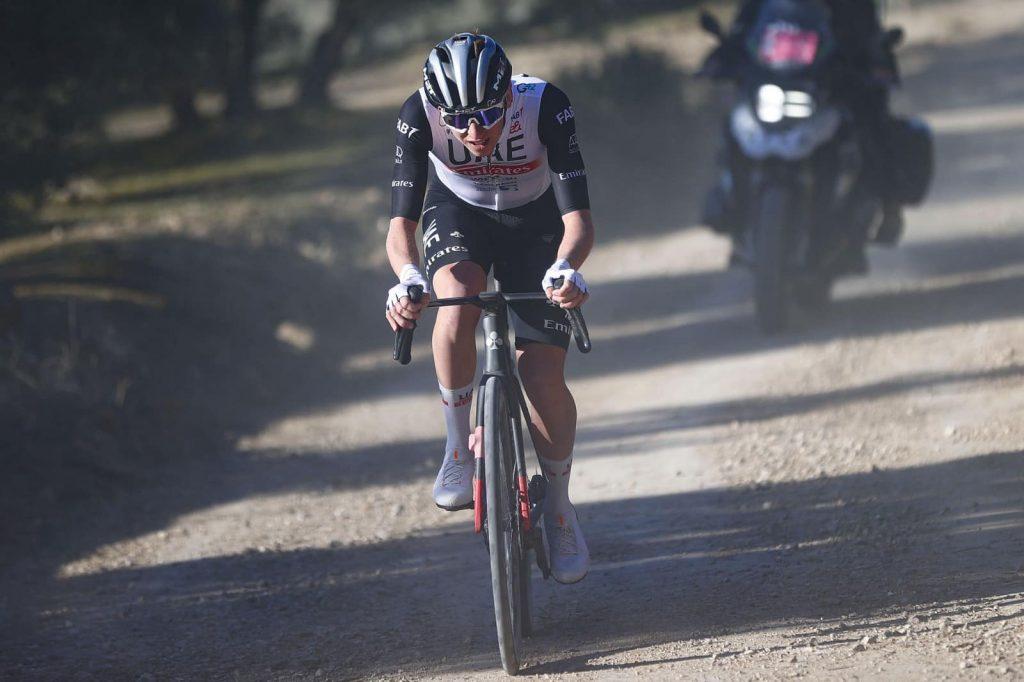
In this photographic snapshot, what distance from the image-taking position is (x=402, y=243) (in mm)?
5352

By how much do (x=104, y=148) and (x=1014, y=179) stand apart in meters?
14.3

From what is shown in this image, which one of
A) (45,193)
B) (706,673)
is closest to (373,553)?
(706,673)

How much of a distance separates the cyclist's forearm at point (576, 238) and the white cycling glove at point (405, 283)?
1.90 ft

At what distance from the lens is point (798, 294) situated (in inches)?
422

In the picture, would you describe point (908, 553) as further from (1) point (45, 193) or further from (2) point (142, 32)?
(2) point (142, 32)

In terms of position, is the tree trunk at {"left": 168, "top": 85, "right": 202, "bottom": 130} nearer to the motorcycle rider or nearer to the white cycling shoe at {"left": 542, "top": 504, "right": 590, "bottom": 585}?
the motorcycle rider

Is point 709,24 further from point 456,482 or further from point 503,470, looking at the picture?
point 503,470

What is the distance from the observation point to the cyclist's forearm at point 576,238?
17.0 feet

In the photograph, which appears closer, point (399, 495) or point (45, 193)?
point (399, 495)

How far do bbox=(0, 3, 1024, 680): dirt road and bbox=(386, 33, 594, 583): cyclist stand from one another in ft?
2.55

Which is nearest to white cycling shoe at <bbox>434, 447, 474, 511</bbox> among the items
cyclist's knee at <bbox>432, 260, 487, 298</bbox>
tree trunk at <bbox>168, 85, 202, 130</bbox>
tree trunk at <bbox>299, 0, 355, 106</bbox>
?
cyclist's knee at <bbox>432, 260, 487, 298</bbox>

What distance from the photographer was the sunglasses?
505 centimetres

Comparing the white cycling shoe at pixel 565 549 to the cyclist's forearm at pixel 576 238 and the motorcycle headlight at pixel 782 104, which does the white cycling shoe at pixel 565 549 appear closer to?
the cyclist's forearm at pixel 576 238

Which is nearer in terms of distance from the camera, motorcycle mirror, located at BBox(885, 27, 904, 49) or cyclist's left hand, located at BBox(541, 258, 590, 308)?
cyclist's left hand, located at BBox(541, 258, 590, 308)
